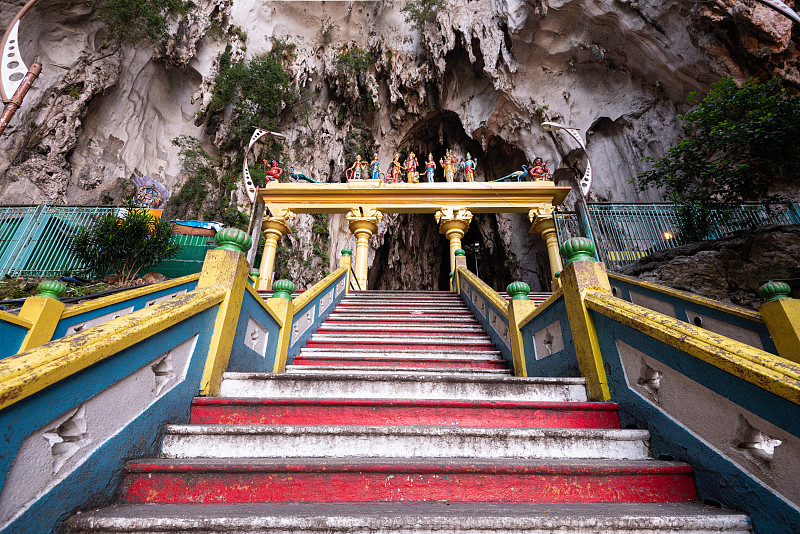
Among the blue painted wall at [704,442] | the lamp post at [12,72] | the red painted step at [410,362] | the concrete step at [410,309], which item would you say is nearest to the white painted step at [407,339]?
the red painted step at [410,362]

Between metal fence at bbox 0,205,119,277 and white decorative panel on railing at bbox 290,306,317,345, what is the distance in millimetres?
8704

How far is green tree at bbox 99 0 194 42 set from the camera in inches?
561

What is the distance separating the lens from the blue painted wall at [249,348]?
7.95ft

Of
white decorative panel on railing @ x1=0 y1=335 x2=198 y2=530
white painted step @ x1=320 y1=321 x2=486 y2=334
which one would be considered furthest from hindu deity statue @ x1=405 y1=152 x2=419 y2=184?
white decorative panel on railing @ x1=0 y1=335 x2=198 y2=530

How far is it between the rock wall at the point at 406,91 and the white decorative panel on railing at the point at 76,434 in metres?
11.9

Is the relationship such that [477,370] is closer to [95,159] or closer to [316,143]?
[316,143]

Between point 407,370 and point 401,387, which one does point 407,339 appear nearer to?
point 407,370

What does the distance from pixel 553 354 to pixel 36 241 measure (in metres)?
12.3

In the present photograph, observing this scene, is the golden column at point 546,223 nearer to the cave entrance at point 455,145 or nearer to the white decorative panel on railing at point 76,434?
the cave entrance at point 455,145

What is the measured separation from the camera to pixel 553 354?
262 cm

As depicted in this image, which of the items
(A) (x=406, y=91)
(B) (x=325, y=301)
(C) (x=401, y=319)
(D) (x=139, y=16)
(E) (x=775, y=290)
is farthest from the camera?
(A) (x=406, y=91)

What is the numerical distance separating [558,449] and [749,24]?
1353 cm

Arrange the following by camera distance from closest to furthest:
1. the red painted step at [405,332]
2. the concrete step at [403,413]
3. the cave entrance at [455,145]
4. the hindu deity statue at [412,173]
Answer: the concrete step at [403,413]
the red painted step at [405,332]
the hindu deity statue at [412,173]
the cave entrance at [455,145]

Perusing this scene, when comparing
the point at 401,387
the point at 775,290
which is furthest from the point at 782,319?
the point at 401,387
